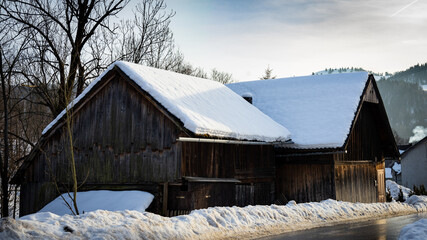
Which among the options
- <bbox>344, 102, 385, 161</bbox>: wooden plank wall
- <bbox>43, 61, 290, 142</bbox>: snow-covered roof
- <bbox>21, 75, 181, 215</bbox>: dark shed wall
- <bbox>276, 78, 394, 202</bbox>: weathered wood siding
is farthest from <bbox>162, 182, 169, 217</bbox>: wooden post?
<bbox>344, 102, 385, 161</bbox>: wooden plank wall

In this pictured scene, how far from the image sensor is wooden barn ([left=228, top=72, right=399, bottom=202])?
2138 centimetres

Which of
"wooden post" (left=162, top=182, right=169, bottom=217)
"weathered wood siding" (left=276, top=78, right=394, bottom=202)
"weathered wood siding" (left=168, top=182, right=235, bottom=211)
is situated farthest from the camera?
"weathered wood siding" (left=276, top=78, right=394, bottom=202)

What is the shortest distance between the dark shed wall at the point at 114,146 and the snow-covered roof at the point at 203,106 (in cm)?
61

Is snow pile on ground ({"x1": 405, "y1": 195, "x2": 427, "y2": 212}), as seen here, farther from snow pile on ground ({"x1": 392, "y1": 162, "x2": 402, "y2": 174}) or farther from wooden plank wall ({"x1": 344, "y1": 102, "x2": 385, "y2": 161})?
snow pile on ground ({"x1": 392, "y1": 162, "x2": 402, "y2": 174})

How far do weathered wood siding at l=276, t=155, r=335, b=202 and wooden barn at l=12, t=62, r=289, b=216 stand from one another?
205cm

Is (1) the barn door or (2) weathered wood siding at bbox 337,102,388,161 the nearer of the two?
(2) weathered wood siding at bbox 337,102,388,161

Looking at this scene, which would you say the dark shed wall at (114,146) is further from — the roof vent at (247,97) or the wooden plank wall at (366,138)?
the wooden plank wall at (366,138)

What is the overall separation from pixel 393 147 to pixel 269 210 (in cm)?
1613

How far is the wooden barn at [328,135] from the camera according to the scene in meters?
21.4

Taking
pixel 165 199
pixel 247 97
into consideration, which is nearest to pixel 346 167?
pixel 247 97

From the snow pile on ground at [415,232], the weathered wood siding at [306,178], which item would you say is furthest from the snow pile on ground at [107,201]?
the weathered wood siding at [306,178]

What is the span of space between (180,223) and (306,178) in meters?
12.5

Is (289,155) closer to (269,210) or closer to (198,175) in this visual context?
(198,175)

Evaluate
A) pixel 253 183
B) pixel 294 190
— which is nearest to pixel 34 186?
pixel 253 183
